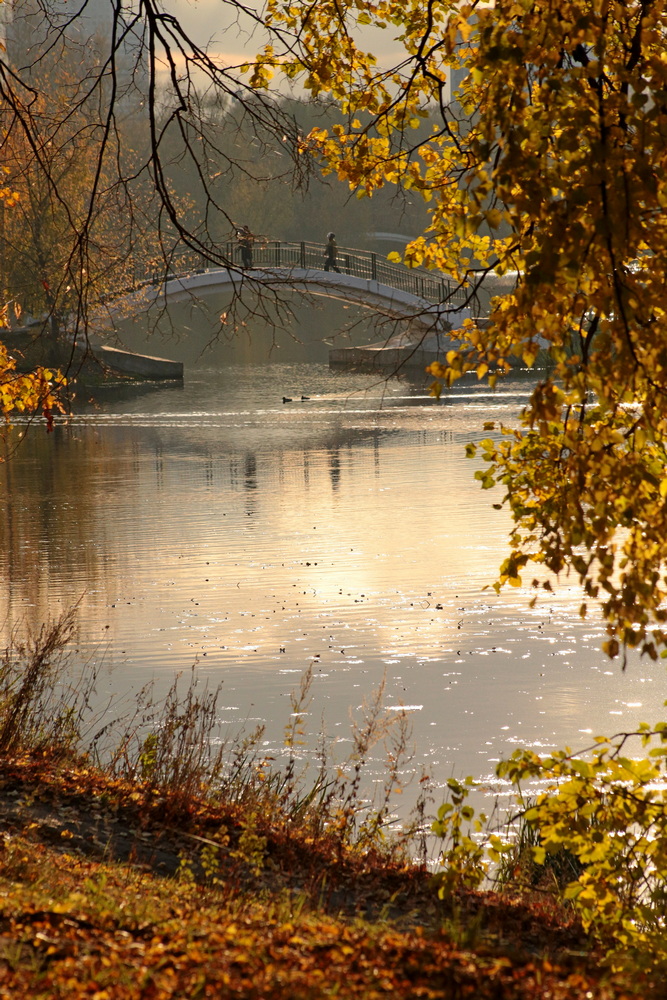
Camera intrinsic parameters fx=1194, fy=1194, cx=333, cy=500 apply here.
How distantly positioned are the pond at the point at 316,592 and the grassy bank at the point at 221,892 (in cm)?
81

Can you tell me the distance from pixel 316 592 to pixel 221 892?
6.36m

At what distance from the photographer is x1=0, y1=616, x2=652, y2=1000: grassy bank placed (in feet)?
10.1

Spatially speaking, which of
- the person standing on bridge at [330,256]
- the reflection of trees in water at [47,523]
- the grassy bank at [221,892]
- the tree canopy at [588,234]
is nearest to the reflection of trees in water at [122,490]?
the reflection of trees in water at [47,523]

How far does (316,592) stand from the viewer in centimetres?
1100

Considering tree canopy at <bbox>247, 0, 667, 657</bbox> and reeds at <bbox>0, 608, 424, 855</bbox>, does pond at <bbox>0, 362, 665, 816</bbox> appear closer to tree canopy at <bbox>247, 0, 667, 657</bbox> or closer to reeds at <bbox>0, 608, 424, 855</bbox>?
reeds at <bbox>0, 608, 424, 855</bbox>

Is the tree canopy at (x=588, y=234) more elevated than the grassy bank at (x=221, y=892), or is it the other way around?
Result: the tree canopy at (x=588, y=234)

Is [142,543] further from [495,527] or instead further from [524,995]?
[524,995]

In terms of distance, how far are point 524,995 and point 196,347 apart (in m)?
67.0

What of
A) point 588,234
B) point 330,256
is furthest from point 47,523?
point 330,256

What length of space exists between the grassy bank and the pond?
809 mm

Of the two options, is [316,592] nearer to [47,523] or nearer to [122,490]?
[47,523]

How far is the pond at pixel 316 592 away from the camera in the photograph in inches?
301

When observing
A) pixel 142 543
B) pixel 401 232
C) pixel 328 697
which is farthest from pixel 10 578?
pixel 401 232

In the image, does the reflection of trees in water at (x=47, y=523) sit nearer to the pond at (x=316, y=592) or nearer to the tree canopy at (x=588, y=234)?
the pond at (x=316, y=592)
